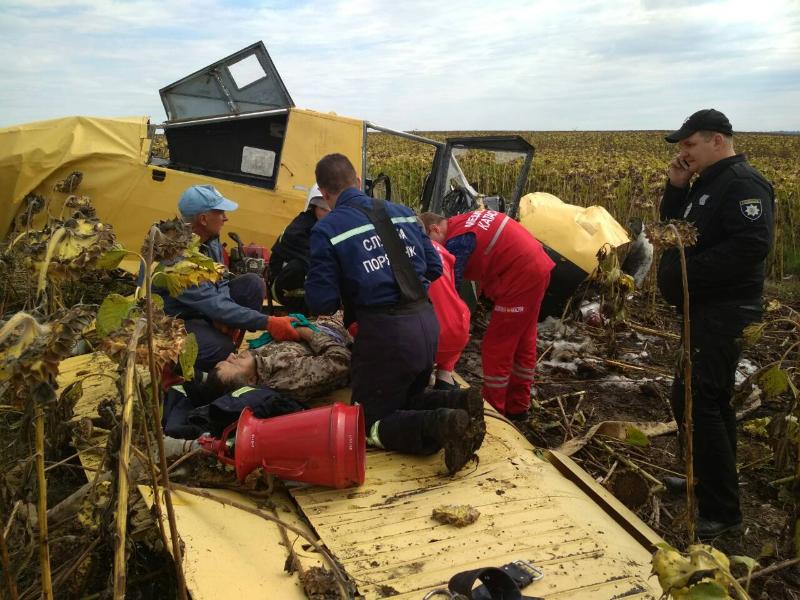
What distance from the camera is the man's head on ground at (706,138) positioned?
3473 mm

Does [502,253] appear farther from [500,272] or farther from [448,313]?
[448,313]

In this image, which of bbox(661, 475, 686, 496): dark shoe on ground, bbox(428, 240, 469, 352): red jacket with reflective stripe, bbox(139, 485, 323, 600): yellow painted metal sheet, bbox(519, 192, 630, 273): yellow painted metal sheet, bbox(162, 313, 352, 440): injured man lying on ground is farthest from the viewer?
bbox(519, 192, 630, 273): yellow painted metal sheet

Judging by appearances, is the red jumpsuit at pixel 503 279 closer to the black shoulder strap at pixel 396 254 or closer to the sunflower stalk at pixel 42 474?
the black shoulder strap at pixel 396 254

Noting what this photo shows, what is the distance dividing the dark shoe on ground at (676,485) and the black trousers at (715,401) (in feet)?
1.44

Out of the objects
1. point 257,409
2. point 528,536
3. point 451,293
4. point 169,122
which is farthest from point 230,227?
point 528,536

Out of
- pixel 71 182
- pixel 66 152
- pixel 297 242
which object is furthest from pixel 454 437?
pixel 66 152

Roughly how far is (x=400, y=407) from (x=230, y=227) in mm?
4249

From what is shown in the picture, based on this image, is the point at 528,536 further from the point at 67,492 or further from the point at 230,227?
the point at 230,227

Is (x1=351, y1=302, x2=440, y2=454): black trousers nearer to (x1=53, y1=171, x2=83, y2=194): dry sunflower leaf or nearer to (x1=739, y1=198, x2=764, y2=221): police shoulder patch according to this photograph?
(x1=739, y1=198, x2=764, y2=221): police shoulder patch

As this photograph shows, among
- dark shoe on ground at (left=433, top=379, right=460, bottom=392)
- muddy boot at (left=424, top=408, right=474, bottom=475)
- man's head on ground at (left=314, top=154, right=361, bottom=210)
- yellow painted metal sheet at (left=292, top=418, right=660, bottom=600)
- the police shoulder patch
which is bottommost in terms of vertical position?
yellow painted metal sheet at (left=292, top=418, right=660, bottom=600)

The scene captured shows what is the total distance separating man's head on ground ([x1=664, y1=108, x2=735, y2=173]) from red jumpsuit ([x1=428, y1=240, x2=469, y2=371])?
1.63 metres

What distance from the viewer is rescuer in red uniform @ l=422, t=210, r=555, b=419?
4.71m

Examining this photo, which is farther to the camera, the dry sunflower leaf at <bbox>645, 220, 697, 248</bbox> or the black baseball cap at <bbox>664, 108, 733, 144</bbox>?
the black baseball cap at <bbox>664, 108, 733, 144</bbox>

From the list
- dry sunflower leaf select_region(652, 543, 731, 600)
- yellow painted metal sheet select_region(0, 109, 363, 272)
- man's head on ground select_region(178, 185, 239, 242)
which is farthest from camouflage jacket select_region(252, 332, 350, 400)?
yellow painted metal sheet select_region(0, 109, 363, 272)
